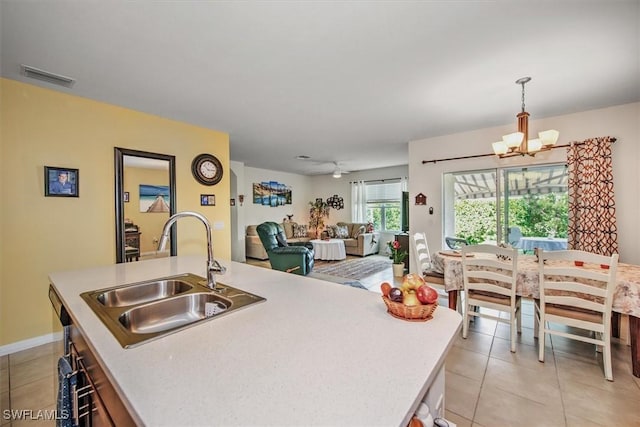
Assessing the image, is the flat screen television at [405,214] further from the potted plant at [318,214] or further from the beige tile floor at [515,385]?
the beige tile floor at [515,385]

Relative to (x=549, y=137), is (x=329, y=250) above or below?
below

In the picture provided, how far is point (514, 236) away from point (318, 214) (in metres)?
5.49

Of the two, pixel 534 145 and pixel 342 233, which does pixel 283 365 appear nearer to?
pixel 534 145

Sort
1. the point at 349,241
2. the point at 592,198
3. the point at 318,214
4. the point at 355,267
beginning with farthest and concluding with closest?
the point at 318,214
the point at 349,241
the point at 355,267
the point at 592,198

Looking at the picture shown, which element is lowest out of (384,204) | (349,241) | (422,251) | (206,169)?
(349,241)

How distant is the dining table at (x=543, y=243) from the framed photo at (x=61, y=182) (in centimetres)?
529

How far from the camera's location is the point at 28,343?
8.10 feet

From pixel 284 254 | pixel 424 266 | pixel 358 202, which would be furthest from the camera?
pixel 358 202

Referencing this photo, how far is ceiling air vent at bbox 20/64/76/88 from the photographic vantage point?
216 cm

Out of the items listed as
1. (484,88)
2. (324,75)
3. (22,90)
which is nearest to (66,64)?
(22,90)

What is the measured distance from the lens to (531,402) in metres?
1.73

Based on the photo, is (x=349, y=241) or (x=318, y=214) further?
(x=318, y=214)

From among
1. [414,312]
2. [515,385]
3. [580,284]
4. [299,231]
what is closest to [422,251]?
[580,284]

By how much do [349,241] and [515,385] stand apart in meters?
5.37
